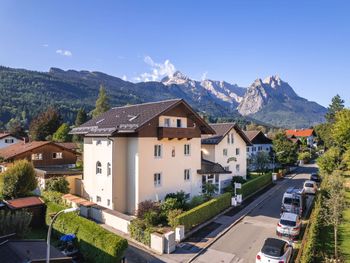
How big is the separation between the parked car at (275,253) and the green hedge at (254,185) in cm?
1680

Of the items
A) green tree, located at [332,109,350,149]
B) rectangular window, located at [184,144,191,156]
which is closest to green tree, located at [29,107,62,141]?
rectangular window, located at [184,144,191,156]

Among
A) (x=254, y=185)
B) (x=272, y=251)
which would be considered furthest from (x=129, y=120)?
(x=254, y=185)

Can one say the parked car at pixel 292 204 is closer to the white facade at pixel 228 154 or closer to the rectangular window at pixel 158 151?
the white facade at pixel 228 154

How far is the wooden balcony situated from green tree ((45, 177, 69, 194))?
13064 millimetres

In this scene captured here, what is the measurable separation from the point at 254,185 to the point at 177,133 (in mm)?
16666

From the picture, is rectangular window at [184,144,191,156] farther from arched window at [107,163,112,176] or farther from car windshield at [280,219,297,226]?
car windshield at [280,219,297,226]

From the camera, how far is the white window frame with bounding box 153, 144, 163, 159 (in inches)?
1147

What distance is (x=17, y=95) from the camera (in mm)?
196250

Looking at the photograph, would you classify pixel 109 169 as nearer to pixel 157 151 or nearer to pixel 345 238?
pixel 157 151

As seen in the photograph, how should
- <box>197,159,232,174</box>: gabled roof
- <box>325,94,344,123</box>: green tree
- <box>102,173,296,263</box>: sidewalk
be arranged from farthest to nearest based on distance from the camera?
<box>325,94,344,123</box>: green tree
<box>197,159,232,174</box>: gabled roof
<box>102,173,296,263</box>: sidewalk

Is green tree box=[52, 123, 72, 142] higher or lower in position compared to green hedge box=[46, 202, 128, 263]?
higher

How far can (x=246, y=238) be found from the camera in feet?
76.1

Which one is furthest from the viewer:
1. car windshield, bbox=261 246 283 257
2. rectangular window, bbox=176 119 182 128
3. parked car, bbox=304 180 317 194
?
parked car, bbox=304 180 317 194

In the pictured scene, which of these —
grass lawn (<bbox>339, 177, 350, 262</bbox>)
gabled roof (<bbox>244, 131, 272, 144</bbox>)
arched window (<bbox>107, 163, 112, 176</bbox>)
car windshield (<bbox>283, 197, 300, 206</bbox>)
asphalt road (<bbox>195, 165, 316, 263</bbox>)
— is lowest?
asphalt road (<bbox>195, 165, 316, 263</bbox>)
